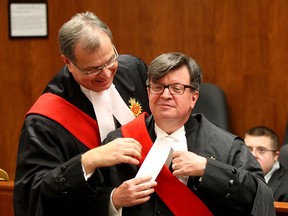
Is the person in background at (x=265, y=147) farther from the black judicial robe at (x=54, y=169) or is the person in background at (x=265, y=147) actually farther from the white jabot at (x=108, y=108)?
the black judicial robe at (x=54, y=169)

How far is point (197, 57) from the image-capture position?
5.54 metres

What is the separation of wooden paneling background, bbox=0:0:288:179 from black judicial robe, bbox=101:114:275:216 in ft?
7.55

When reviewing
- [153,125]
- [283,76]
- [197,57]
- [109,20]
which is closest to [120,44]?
[109,20]

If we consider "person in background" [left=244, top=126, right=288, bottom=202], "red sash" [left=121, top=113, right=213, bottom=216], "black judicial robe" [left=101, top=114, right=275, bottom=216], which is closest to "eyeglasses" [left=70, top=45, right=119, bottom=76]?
"black judicial robe" [left=101, top=114, right=275, bottom=216]

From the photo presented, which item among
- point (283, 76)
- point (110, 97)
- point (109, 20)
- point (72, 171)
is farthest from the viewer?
point (109, 20)

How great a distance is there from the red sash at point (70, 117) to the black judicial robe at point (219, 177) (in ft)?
0.57

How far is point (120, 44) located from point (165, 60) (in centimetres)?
278

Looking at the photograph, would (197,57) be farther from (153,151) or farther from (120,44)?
(153,151)

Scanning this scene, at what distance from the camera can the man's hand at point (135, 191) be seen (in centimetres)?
283

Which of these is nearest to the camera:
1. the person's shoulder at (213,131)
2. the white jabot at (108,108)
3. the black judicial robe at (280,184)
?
the person's shoulder at (213,131)

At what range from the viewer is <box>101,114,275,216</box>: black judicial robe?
9.41 feet

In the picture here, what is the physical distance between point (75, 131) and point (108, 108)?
0.79ft

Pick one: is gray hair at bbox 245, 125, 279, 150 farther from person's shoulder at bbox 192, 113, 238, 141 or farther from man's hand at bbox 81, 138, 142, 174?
man's hand at bbox 81, 138, 142, 174

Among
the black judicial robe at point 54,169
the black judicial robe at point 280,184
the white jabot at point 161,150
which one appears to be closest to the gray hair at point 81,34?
the black judicial robe at point 54,169
